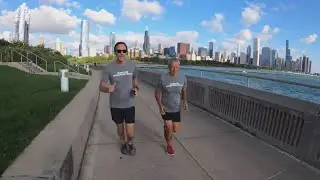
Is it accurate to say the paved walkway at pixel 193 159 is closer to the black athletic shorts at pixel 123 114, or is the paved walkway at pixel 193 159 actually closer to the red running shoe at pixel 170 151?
the red running shoe at pixel 170 151

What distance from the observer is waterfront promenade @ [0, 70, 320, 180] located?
5.03 m

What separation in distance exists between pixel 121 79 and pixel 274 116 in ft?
10.1

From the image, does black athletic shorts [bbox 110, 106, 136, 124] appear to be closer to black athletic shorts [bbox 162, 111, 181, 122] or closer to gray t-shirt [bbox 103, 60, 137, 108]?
gray t-shirt [bbox 103, 60, 137, 108]

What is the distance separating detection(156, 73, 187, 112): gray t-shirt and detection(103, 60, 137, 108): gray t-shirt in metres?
0.58

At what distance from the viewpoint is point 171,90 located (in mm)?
6637

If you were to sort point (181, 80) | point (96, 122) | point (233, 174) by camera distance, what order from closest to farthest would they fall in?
point (233, 174)
point (181, 80)
point (96, 122)

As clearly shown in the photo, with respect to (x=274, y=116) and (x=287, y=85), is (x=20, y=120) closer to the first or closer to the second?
(x=274, y=116)

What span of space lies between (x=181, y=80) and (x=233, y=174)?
1.84 meters

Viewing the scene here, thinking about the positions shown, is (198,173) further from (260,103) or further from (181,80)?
(260,103)

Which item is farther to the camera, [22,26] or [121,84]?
[22,26]

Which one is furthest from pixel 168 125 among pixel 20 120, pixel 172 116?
pixel 20 120

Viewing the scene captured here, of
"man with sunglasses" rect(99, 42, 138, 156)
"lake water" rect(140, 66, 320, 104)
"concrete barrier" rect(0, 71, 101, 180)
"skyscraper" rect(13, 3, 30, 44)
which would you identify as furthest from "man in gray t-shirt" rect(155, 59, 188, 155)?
"skyscraper" rect(13, 3, 30, 44)

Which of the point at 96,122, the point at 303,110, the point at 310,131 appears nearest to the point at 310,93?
the point at 303,110

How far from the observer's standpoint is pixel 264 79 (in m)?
9.09
